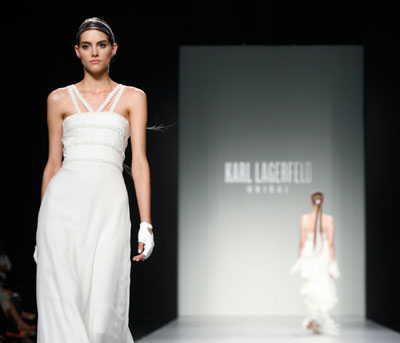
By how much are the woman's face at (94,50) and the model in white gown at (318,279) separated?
5627 mm

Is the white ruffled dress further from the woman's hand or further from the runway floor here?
the woman's hand

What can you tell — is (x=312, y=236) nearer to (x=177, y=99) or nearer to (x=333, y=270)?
(x=333, y=270)

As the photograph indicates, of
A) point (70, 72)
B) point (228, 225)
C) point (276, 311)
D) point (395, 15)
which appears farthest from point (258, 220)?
point (70, 72)

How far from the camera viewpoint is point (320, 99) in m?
11.4

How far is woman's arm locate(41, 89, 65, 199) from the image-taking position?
2.83 metres

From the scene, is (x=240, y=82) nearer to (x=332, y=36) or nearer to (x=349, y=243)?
(x=332, y=36)

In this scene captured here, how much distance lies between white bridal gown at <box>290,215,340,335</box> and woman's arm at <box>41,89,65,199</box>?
5548 millimetres

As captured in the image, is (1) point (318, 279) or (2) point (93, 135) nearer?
(2) point (93, 135)

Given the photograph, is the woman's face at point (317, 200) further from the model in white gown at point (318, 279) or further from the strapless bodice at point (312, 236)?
the strapless bodice at point (312, 236)

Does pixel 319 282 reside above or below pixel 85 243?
below

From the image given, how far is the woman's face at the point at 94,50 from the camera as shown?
2.79 metres

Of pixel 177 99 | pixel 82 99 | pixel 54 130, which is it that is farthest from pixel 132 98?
pixel 177 99

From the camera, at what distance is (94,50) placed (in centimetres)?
278

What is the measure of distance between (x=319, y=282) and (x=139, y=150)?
5679 mm
